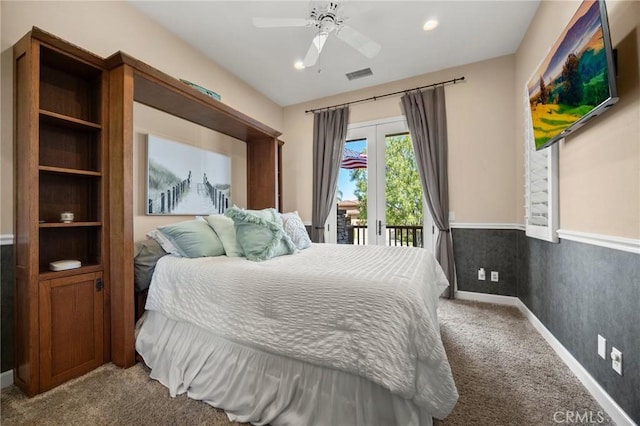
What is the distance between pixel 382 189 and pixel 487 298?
75.2 inches

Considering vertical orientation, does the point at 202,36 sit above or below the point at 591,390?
above

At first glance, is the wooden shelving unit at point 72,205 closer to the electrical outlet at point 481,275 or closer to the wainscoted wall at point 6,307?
the wainscoted wall at point 6,307

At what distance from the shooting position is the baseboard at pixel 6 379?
1625mm

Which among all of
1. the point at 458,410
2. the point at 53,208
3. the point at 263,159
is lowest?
the point at 458,410

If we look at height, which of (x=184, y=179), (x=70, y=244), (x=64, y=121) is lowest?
(x=70, y=244)

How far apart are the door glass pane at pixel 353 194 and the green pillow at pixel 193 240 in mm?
2304

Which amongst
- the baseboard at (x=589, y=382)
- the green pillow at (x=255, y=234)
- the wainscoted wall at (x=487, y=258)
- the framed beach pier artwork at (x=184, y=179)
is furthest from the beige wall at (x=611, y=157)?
the framed beach pier artwork at (x=184, y=179)

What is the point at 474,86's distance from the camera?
3270 millimetres

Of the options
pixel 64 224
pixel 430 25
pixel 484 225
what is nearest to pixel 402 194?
pixel 484 225

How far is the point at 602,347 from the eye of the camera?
4.89ft

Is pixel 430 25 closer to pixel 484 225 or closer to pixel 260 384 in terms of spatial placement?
pixel 484 225

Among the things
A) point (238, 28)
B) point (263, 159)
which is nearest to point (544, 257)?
point (263, 159)

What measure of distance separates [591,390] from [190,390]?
244 cm

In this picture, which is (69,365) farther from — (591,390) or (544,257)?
(544,257)
